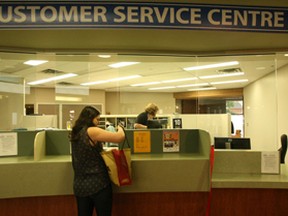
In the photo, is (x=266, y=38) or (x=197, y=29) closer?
(x=197, y=29)

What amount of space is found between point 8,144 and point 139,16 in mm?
1624

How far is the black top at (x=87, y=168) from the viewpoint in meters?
1.85

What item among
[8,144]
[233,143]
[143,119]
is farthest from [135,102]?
[8,144]

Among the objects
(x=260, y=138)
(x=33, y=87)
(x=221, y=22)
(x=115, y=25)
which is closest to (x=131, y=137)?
(x=115, y=25)

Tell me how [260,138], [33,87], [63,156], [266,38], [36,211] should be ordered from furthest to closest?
[33,87]
[260,138]
[266,38]
[63,156]
[36,211]

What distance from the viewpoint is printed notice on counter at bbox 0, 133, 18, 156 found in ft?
7.63

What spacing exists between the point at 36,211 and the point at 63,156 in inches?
19.6

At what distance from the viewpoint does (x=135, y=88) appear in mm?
7395

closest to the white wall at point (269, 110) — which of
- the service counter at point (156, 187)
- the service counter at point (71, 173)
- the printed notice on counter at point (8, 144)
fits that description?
the service counter at point (156, 187)

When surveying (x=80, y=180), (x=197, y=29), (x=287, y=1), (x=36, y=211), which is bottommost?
(x=36, y=211)

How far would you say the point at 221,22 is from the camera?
2049mm

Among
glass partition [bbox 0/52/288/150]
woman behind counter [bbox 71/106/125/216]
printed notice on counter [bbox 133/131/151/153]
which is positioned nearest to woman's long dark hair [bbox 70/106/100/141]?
woman behind counter [bbox 71/106/125/216]

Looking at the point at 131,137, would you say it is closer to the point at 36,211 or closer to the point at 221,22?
the point at 36,211

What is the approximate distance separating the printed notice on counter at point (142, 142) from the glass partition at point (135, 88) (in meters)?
1.23
